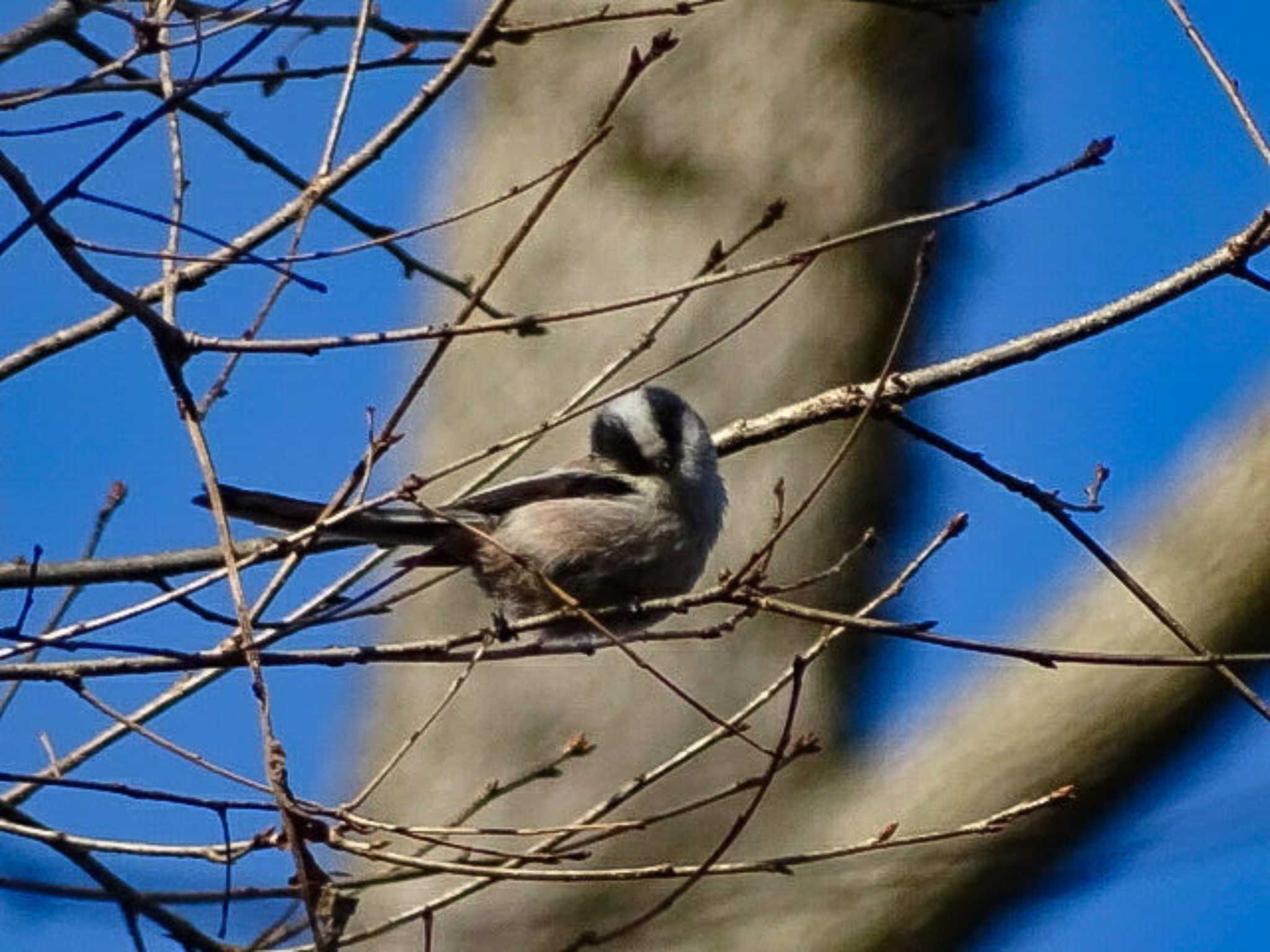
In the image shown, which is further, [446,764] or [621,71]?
[621,71]

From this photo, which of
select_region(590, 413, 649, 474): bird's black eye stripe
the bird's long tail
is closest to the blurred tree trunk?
select_region(590, 413, 649, 474): bird's black eye stripe

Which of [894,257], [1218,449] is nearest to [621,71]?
[894,257]

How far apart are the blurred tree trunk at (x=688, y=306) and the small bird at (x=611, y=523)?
1.35ft

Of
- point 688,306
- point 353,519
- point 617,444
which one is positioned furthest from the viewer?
point 688,306

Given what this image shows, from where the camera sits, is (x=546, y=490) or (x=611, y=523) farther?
(x=546, y=490)

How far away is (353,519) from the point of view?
2.93 meters

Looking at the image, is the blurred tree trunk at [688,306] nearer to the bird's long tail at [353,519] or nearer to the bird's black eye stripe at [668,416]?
the bird's black eye stripe at [668,416]

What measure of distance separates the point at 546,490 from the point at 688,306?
78 centimetres

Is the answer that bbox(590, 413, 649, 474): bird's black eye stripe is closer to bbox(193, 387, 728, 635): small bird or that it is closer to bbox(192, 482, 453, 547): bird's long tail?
bbox(193, 387, 728, 635): small bird

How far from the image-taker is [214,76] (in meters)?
2.37

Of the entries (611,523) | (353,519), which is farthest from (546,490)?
(353,519)

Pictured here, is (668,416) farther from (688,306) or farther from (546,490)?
(688,306)

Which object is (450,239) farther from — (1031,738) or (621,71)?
(1031,738)

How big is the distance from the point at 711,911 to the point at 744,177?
191cm
